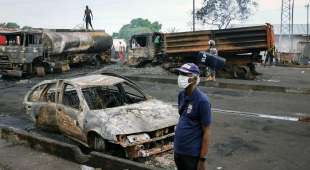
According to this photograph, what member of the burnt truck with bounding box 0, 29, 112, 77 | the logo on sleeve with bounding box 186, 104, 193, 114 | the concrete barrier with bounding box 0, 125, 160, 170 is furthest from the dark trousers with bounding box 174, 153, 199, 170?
the burnt truck with bounding box 0, 29, 112, 77

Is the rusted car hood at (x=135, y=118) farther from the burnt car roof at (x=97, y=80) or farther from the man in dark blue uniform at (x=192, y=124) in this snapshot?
the man in dark blue uniform at (x=192, y=124)

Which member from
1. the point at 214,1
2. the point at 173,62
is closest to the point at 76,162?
the point at 173,62

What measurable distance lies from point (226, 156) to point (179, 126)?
135 inches

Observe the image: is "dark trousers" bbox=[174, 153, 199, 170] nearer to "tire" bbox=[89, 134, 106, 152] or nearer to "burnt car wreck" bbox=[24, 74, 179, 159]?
"burnt car wreck" bbox=[24, 74, 179, 159]

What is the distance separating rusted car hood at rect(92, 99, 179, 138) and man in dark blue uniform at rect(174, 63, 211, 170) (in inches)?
98.9

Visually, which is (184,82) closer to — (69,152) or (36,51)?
(69,152)

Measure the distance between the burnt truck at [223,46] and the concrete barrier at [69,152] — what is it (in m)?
13.0

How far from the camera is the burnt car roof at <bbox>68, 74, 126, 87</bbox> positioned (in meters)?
8.52

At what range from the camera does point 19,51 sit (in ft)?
75.4

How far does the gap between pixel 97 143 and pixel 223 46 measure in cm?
1409

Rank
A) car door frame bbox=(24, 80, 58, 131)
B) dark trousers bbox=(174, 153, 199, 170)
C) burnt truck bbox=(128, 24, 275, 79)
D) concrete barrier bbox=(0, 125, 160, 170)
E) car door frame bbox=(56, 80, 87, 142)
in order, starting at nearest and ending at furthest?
dark trousers bbox=(174, 153, 199, 170) → concrete barrier bbox=(0, 125, 160, 170) → car door frame bbox=(56, 80, 87, 142) → car door frame bbox=(24, 80, 58, 131) → burnt truck bbox=(128, 24, 275, 79)

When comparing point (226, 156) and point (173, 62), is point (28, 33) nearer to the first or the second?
point (173, 62)

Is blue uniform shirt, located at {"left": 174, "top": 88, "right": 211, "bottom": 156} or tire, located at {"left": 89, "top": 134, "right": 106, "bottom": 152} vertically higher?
Answer: blue uniform shirt, located at {"left": 174, "top": 88, "right": 211, "bottom": 156}

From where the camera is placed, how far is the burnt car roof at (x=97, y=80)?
8523 mm
